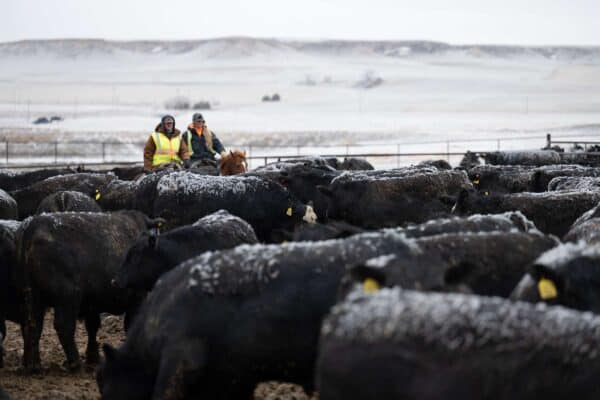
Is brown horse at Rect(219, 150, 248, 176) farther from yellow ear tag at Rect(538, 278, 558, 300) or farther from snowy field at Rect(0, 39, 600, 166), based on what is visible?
snowy field at Rect(0, 39, 600, 166)

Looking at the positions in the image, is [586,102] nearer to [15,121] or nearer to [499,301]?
[15,121]

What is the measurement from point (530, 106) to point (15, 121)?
147 feet

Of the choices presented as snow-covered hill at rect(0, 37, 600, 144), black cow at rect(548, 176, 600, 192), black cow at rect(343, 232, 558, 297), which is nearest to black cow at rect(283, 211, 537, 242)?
black cow at rect(343, 232, 558, 297)

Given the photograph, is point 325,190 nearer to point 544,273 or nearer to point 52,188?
point 52,188

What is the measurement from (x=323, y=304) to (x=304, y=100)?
315ft

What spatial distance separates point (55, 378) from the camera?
8.05 metres

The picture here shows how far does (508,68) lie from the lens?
164 meters

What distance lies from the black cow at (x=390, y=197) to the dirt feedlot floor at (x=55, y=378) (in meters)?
3.66

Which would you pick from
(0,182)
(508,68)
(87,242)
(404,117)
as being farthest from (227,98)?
(87,242)

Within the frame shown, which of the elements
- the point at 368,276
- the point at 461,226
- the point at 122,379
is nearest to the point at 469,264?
the point at 368,276

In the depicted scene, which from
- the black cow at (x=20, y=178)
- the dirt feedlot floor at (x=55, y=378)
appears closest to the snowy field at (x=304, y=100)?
the black cow at (x=20, y=178)

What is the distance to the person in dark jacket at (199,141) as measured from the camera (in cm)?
1555

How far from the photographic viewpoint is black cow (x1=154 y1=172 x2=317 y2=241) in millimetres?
11055

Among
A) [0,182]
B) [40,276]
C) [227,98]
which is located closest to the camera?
[40,276]
